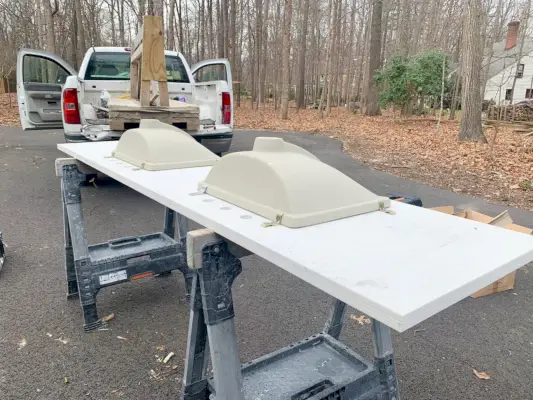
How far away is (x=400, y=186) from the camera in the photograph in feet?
20.9

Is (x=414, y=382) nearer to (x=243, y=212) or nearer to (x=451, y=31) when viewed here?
(x=243, y=212)

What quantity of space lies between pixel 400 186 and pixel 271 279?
377 cm

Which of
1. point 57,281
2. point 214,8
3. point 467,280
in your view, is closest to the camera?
point 467,280

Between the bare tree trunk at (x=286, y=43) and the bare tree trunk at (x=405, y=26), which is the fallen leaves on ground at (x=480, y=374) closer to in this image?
the bare tree trunk at (x=286, y=43)

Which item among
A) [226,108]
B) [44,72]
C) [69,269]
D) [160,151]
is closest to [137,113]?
[226,108]

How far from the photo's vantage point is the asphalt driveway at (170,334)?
7.01ft

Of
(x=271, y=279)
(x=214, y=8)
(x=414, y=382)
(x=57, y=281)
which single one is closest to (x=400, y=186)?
(x=271, y=279)

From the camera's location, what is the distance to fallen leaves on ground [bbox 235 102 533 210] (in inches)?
249

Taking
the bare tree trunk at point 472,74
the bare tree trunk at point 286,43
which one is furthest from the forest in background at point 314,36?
the bare tree trunk at point 472,74

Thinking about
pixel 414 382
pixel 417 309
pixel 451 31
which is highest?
pixel 451 31

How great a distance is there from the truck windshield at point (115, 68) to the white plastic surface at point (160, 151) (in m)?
4.47

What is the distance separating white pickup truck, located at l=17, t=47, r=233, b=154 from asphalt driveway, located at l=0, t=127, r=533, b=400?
2100mm

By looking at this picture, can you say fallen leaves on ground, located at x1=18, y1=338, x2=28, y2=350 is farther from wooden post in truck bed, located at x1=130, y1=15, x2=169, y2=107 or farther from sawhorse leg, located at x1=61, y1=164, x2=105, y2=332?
wooden post in truck bed, located at x1=130, y1=15, x2=169, y2=107

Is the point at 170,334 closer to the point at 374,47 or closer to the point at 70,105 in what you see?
the point at 70,105
